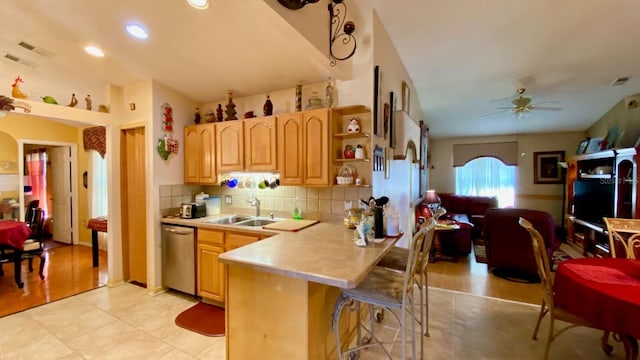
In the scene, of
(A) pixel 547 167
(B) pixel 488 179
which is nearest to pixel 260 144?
(B) pixel 488 179

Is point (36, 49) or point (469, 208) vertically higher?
point (36, 49)

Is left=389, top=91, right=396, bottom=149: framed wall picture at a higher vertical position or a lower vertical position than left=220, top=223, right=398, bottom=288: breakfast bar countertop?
higher

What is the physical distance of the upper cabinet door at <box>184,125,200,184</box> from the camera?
3.46 m

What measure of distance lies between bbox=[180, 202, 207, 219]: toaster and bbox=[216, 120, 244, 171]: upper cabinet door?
526 millimetres

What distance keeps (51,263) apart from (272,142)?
4.38 meters

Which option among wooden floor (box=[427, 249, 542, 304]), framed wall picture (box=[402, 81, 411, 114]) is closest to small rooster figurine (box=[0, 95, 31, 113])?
framed wall picture (box=[402, 81, 411, 114])

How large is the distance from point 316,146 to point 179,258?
2063mm

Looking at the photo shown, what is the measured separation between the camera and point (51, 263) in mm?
4348

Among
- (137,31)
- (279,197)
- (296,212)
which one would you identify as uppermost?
(137,31)

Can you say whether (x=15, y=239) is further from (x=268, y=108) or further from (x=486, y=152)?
(x=486, y=152)

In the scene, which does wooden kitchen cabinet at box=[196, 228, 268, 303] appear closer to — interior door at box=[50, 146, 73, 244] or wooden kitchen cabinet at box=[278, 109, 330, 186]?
wooden kitchen cabinet at box=[278, 109, 330, 186]

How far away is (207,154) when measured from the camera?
3.37 metres

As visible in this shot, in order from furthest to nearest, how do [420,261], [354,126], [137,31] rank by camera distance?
[354,126], [137,31], [420,261]

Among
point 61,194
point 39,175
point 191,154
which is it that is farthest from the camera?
point 39,175
